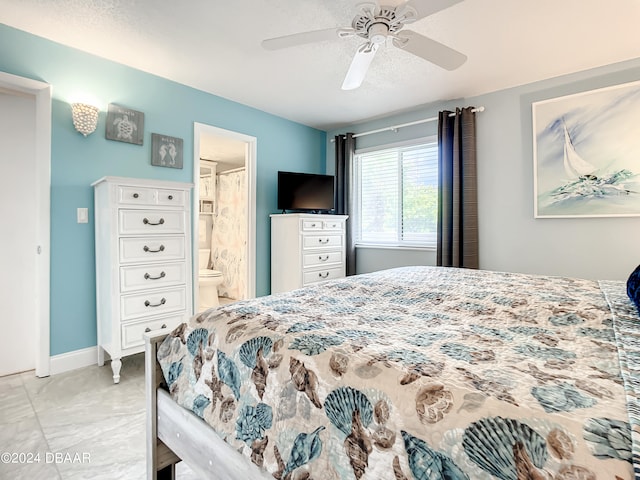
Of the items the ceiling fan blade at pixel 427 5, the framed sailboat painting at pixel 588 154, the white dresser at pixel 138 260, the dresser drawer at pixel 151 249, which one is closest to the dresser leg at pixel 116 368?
the white dresser at pixel 138 260

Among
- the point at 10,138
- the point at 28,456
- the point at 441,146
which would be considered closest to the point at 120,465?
the point at 28,456

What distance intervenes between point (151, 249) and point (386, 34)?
81.9 inches

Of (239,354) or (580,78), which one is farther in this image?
(580,78)

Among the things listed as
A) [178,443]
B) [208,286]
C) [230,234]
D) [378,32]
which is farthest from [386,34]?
[230,234]

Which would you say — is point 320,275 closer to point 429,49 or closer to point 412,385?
point 429,49

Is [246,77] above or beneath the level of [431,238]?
above

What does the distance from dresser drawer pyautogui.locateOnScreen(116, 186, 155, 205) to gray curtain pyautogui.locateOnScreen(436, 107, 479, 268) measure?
269 cm

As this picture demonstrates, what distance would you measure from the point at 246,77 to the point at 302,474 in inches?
119

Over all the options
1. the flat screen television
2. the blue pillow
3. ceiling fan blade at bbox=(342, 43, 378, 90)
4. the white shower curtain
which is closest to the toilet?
the white shower curtain

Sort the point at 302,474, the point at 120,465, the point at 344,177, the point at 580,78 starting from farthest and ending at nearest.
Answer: the point at 344,177 < the point at 580,78 < the point at 120,465 < the point at 302,474

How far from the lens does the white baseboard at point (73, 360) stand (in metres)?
2.44

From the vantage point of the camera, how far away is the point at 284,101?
3537 mm

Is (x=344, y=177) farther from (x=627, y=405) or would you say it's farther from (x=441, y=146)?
(x=627, y=405)

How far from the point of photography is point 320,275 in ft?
12.6
